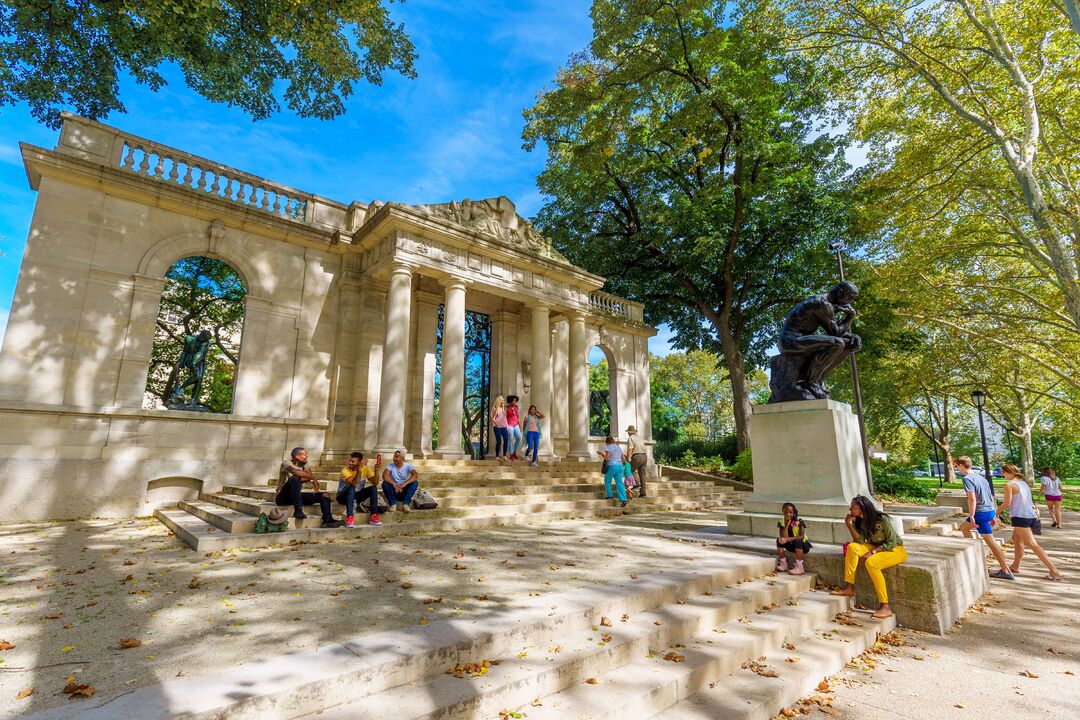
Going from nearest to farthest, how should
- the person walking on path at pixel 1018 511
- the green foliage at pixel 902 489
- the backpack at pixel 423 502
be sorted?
1. the person walking on path at pixel 1018 511
2. the backpack at pixel 423 502
3. the green foliage at pixel 902 489

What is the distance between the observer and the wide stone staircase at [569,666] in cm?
248

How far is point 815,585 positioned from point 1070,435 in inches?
1766

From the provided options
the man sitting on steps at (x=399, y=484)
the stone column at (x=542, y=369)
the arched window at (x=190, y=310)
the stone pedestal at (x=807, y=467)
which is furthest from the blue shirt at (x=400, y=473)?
the arched window at (x=190, y=310)

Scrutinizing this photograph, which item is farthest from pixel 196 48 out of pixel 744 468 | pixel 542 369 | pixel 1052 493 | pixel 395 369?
pixel 1052 493

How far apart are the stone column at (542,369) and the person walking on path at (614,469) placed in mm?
3725

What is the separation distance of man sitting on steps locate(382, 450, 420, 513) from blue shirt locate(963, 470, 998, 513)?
29.4 ft

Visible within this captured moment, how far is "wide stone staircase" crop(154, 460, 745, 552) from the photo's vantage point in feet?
22.9

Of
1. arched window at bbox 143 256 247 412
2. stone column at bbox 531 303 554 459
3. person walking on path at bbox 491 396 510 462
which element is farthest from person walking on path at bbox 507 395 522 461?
arched window at bbox 143 256 247 412

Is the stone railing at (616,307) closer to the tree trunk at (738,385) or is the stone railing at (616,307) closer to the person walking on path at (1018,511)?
the tree trunk at (738,385)

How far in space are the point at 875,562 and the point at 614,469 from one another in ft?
20.5

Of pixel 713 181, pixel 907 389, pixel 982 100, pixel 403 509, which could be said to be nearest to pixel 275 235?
pixel 403 509

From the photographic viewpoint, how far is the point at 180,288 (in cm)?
1409

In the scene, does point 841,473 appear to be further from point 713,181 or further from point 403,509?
point 713,181

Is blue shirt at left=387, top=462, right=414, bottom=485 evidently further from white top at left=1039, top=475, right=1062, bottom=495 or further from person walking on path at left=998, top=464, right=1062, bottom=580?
white top at left=1039, top=475, right=1062, bottom=495
